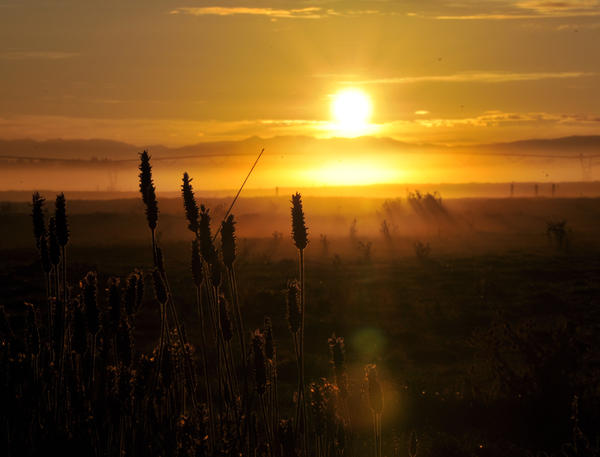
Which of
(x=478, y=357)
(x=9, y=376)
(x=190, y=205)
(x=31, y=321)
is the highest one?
(x=190, y=205)

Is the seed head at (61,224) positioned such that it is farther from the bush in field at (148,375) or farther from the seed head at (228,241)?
the seed head at (228,241)

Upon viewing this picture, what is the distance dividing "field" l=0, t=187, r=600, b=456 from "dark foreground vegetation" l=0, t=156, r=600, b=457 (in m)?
0.04

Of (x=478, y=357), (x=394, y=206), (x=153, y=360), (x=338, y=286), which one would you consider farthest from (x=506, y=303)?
(x=394, y=206)

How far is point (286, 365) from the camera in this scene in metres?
12.5

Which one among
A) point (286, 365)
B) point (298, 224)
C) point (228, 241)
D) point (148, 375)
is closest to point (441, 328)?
point (286, 365)

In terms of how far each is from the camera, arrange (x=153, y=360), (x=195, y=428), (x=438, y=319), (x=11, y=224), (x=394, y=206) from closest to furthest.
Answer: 1. (x=195, y=428)
2. (x=153, y=360)
3. (x=438, y=319)
4. (x=11, y=224)
5. (x=394, y=206)

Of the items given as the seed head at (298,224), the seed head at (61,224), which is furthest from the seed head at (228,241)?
the seed head at (61,224)

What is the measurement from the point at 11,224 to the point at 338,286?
52.9 meters

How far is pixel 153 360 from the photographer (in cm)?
474

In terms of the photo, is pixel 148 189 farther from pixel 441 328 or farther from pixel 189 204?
pixel 441 328

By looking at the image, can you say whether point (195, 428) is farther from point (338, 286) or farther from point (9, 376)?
point (338, 286)

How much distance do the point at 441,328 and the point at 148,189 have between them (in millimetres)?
12828

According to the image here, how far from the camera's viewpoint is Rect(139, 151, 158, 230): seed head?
148 inches

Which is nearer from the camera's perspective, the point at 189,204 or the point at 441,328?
the point at 189,204
